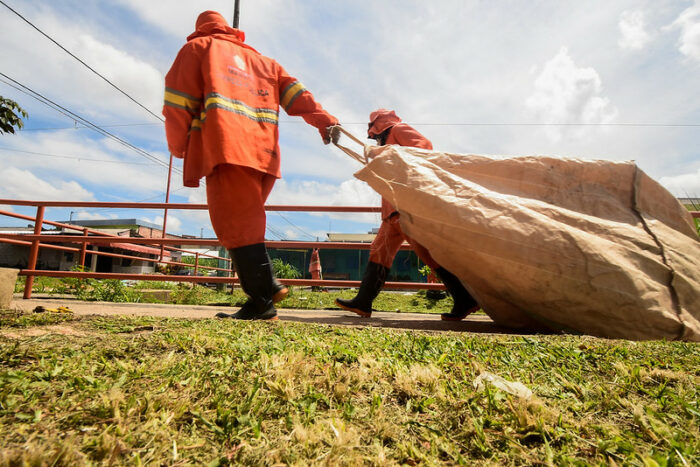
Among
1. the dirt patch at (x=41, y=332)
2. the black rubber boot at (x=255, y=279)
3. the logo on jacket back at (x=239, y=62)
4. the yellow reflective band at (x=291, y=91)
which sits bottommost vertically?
the dirt patch at (x=41, y=332)

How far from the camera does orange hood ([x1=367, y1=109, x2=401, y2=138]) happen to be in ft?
12.2

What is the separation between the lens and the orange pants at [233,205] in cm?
239

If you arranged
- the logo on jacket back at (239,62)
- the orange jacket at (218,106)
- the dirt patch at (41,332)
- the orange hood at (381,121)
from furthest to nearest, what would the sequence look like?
1. the orange hood at (381,121)
2. the logo on jacket back at (239,62)
3. the orange jacket at (218,106)
4. the dirt patch at (41,332)

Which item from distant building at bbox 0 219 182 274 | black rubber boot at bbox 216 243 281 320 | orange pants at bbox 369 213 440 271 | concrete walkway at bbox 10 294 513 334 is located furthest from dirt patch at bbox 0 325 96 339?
distant building at bbox 0 219 182 274

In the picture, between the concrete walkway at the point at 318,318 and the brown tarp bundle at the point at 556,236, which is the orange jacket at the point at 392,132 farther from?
the concrete walkway at the point at 318,318

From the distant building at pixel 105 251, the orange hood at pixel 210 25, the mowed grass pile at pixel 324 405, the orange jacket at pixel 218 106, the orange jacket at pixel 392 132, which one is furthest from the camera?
the distant building at pixel 105 251

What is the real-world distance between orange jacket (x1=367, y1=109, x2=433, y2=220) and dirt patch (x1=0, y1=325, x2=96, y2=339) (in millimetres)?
2356

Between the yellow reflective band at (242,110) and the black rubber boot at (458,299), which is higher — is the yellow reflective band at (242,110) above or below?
above

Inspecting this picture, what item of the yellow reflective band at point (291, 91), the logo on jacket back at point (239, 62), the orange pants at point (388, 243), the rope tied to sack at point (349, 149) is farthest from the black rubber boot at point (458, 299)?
the logo on jacket back at point (239, 62)

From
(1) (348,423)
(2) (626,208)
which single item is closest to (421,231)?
(2) (626,208)

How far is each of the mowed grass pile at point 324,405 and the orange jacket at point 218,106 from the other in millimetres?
1313

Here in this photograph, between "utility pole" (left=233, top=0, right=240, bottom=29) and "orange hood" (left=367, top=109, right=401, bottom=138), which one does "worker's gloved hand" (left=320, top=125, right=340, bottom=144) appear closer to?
"orange hood" (left=367, top=109, right=401, bottom=138)

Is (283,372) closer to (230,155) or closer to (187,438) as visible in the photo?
(187,438)

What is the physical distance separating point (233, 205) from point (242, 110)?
66 centimetres
